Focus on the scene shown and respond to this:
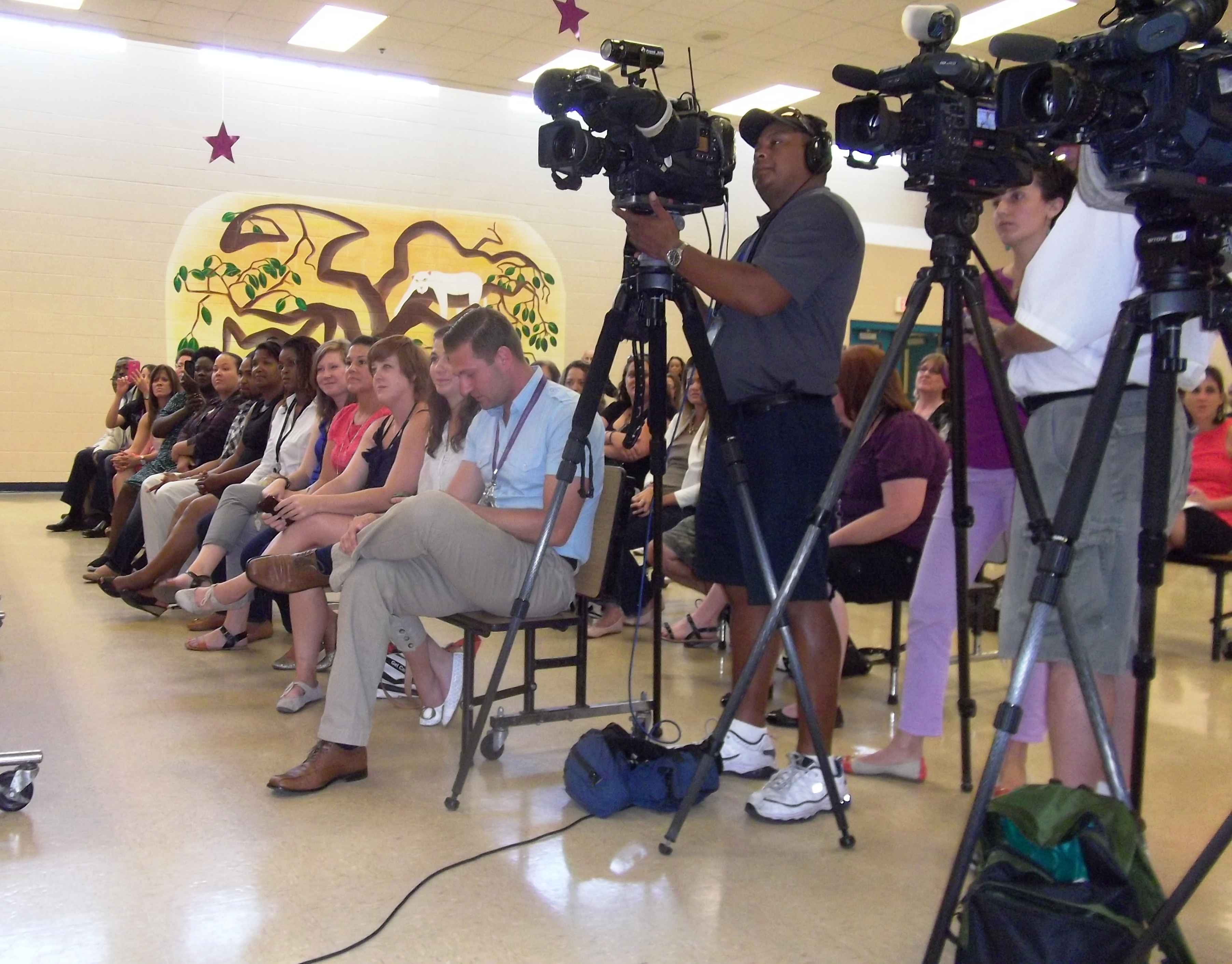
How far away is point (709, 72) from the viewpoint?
8.98m

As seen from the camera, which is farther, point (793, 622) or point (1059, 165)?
point (793, 622)

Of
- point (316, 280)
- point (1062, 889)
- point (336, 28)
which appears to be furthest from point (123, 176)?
point (1062, 889)

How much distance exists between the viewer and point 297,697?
3.11m

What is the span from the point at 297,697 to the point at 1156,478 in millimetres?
2343

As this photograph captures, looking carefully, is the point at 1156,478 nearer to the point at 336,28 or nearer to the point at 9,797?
the point at 9,797

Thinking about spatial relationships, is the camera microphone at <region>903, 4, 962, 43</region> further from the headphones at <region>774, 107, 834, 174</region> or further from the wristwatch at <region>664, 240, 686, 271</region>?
the wristwatch at <region>664, 240, 686, 271</region>

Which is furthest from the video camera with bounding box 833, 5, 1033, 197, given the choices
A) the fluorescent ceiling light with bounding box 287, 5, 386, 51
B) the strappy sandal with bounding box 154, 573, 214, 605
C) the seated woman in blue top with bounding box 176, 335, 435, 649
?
the fluorescent ceiling light with bounding box 287, 5, 386, 51

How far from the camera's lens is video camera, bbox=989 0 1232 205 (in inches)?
55.9

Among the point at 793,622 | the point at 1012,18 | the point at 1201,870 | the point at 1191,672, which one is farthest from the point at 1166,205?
the point at 1012,18

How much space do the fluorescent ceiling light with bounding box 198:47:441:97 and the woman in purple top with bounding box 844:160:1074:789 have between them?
8145mm

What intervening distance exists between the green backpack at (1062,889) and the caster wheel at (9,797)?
1.86 m

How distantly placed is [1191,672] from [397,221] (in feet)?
25.7

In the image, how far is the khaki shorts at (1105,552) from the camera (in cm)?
180

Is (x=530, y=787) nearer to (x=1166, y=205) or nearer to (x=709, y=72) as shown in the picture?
(x=1166, y=205)
